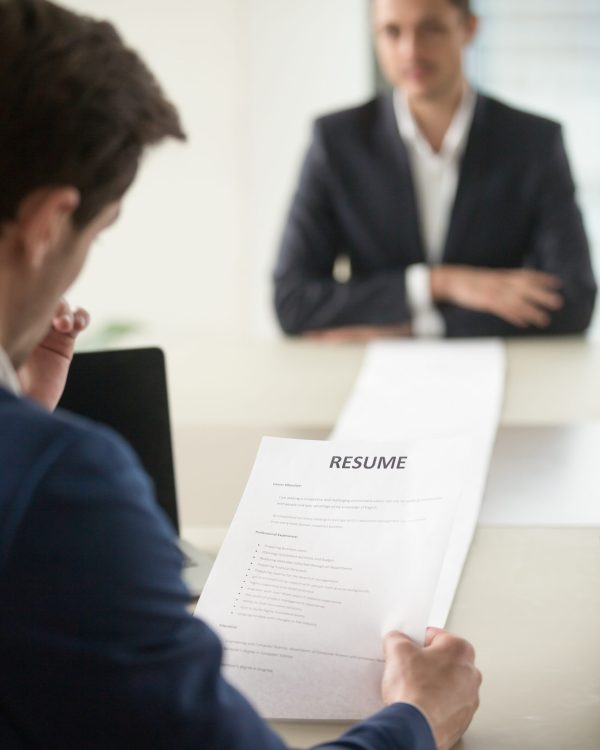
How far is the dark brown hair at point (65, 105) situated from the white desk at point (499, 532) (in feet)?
1.77

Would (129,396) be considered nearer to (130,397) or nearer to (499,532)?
(130,397)

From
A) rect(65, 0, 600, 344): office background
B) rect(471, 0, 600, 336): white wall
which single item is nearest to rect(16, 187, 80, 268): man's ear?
rect(65, 0, 600, 344): office background

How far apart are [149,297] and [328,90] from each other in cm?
111

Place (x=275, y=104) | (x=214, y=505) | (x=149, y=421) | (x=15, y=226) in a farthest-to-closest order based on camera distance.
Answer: (x=275, y=104) < (x=214, y=505) < (x=149, y=421) < (x=15, y=226)

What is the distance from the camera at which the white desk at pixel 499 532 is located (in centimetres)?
105

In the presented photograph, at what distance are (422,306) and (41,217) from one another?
1989 millimetres

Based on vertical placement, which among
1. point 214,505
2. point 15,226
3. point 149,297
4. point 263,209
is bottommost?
point 149,297

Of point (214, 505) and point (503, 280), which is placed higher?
point (214, 505)

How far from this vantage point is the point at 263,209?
4.63 m

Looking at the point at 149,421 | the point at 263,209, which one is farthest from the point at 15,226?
the point at 263,209

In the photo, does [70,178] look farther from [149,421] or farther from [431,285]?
[431,285]

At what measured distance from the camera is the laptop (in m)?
1.40

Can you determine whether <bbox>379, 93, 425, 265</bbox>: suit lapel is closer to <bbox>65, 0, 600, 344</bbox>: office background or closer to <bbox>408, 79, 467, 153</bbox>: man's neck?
<bbox>408, 79, 467, 153</bbox>: man's neck

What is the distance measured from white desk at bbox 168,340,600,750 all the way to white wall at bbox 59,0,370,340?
1.95 m
